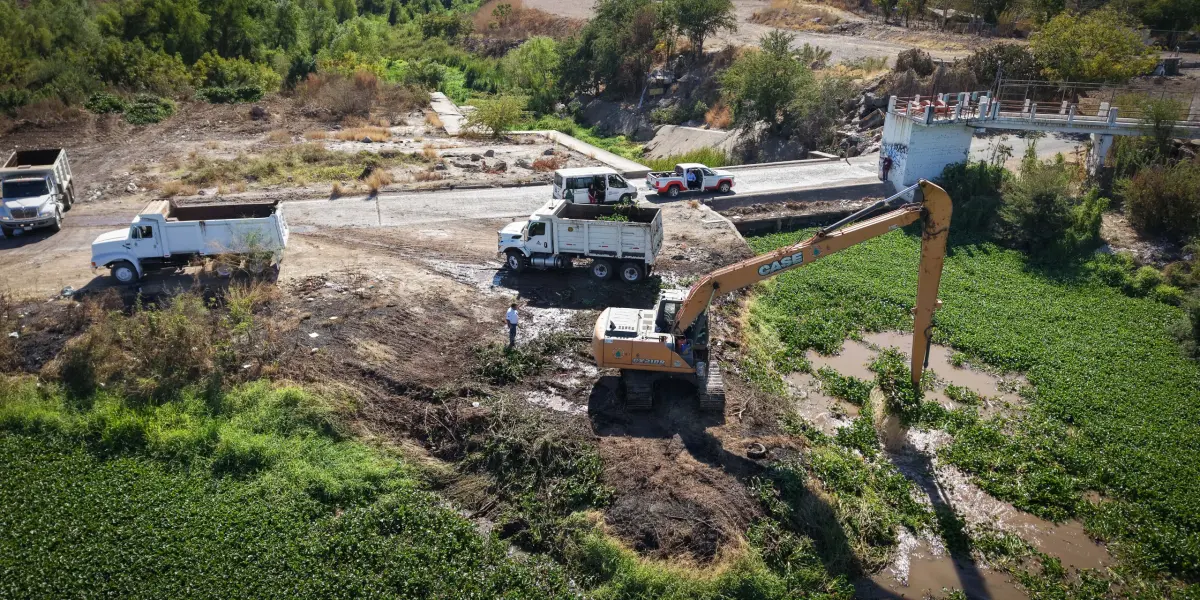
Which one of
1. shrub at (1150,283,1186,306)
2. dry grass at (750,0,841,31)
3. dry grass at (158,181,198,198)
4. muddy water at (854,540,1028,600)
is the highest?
dry grass at (750,0,841,31)

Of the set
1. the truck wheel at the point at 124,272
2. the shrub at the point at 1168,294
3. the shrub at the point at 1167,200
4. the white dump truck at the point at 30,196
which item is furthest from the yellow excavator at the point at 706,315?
the white dump truck at the point at 30,196

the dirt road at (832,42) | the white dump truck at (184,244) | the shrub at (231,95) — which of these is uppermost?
the dirt road at (832,42)

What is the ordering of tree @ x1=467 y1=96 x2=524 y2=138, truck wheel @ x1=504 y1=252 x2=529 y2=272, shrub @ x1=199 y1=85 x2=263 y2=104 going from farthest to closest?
shrub @ x1=199 y1=85 x2=263 y2=104
tree @ x1=467 y1=96 x2=524 y2=138
truck wheel @ x1=504 y1=252 x2=529 y2=272

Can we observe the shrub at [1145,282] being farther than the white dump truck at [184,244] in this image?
Yes

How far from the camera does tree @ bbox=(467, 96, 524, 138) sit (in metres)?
44.7

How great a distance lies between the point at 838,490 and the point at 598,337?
608cm

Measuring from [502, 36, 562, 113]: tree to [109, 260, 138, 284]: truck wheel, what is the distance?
37732 mm

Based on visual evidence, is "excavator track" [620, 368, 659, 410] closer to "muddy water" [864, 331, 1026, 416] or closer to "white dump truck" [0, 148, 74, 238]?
"muddy water" [864, 331, 1026, 416]

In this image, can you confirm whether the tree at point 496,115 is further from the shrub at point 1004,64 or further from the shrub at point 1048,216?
the shrub at point 1048,216

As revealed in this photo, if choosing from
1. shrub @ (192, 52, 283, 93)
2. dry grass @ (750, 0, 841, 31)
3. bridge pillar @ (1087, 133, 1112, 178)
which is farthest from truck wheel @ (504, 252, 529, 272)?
dry grass @ (750, 0, 841, 31)

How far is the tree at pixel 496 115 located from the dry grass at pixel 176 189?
688 inches

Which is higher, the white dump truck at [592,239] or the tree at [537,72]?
the tree at [537,72]

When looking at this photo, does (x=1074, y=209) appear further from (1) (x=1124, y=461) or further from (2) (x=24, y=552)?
(2) (x=24, y=552)

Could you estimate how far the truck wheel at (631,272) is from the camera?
76.8 feet
